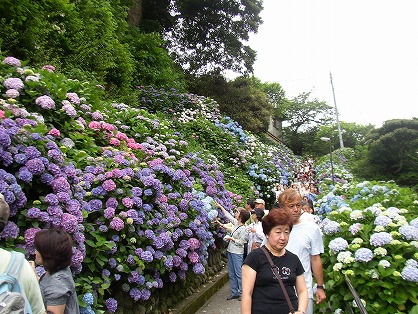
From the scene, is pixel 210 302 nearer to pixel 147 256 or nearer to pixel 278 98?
pixel 147 256

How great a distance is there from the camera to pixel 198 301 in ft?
19.0

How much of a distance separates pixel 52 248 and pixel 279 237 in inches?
→ 54.8

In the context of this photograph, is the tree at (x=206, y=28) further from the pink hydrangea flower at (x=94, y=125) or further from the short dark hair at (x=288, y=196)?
the short dark hair at (x=288, y=196)

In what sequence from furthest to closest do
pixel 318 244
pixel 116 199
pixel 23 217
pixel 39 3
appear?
pixel 39 3
pixel 116 199
pixel 318 244
pixel 23 217

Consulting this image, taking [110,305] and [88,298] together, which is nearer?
[88,298]

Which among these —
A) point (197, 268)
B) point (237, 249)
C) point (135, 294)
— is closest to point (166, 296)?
point (197, 268)

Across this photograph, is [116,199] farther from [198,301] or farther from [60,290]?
[198,301]

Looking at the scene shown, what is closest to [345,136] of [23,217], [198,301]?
[198,301]

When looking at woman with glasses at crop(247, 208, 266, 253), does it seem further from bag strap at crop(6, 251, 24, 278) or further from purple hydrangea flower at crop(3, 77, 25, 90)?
bag strap at crop(6, 251, 24, 278)

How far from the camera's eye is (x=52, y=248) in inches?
85.8

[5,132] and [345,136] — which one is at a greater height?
[345,136]

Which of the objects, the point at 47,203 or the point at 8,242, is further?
the point at 47,203

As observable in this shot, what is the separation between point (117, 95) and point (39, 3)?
2880 mm

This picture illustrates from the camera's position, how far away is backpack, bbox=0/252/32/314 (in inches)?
63.9
